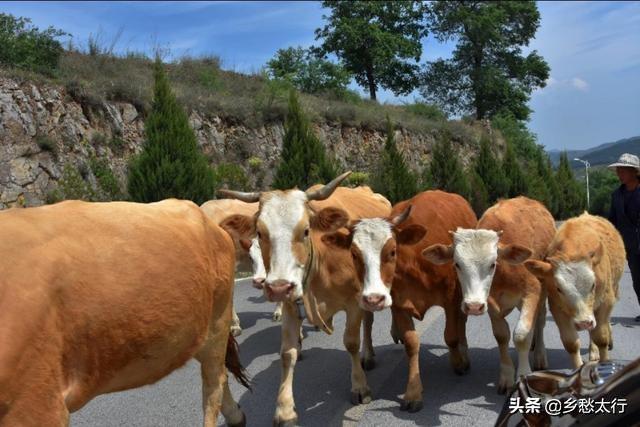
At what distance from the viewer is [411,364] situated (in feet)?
16.7

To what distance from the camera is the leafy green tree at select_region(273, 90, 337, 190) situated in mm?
19156

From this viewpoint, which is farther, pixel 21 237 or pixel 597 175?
pixel 597 175

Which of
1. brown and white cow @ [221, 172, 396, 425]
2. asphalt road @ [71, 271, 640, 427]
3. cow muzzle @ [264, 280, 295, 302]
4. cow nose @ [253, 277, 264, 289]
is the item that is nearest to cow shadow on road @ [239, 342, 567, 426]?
asphalt road @ [71, 271, 640, 427]

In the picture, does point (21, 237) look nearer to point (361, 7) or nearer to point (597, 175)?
point (361, 7)

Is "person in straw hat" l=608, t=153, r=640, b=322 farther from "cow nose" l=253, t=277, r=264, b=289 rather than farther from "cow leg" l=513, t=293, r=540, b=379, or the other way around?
"cow nose" l=253, t=277, r=264, b=289

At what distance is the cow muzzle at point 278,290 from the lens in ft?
14.4

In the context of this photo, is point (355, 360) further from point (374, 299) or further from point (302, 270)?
point (302, 270)

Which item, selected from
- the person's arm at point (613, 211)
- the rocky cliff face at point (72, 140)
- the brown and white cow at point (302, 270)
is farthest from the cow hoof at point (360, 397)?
the rocky cliff face at point (72, 140)

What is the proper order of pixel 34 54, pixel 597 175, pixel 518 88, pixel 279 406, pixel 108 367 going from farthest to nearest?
1. pixel 597 175
2. pixel 518 88
3. pixel 34 54
4. pixel 279 406
5. pixel 108 367

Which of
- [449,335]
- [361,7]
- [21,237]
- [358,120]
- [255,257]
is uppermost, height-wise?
[361,7]

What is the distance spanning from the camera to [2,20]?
696 inches

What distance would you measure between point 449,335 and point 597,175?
70737 mm

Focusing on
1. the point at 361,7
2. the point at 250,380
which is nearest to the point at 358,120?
the point at 361,7

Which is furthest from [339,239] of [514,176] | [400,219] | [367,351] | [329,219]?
[514,176]
